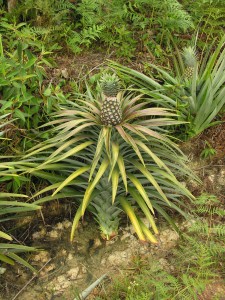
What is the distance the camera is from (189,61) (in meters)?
3.87

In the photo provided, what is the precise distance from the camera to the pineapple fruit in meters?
3.13

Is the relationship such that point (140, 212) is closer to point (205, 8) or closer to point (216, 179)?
point (216, 179)

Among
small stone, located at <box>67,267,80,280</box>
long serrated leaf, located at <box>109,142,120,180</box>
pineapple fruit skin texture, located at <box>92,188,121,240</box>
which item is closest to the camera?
long serrated leaf, located at <box>109,142,120,180</box>

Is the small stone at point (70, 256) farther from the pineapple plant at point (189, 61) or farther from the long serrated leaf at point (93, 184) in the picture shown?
the pineapple plant at point (189, 61)

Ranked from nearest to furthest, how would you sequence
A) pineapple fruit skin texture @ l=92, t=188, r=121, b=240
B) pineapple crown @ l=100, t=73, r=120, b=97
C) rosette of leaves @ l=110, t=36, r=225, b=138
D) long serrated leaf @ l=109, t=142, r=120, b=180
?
long serrated leaf @ l=109, t=142, r=120, b=180 < pineapple crown @ l=100, t=73, r=120, b=97 < pineapple fruit skin texture @ l=92, t=188, r=121, b=240 < rosette of leaves @ l=110, t=36, r=225, b=138

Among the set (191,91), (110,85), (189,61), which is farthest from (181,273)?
(189,61)

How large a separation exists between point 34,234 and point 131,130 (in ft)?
3.76

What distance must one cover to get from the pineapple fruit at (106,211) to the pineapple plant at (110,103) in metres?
0.51

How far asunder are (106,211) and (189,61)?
1677 millimetres

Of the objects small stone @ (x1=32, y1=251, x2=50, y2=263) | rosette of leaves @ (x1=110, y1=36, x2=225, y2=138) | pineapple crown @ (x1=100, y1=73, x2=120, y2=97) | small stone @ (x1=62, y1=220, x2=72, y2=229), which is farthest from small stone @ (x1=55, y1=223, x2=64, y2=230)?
rosette of leaves @ (x1=110, y1=36, x2=225, y2=138)

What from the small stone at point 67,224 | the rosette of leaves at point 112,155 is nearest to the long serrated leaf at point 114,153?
the rosette of leaves at point 112,155

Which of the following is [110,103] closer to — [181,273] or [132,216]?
[132,216]

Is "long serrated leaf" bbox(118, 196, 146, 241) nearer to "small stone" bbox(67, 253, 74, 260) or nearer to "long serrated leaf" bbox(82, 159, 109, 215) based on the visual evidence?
"long serrated leaf" bbox(82, 159, 109, 215)

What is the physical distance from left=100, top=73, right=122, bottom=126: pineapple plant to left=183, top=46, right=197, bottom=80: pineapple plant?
4.10 feet
